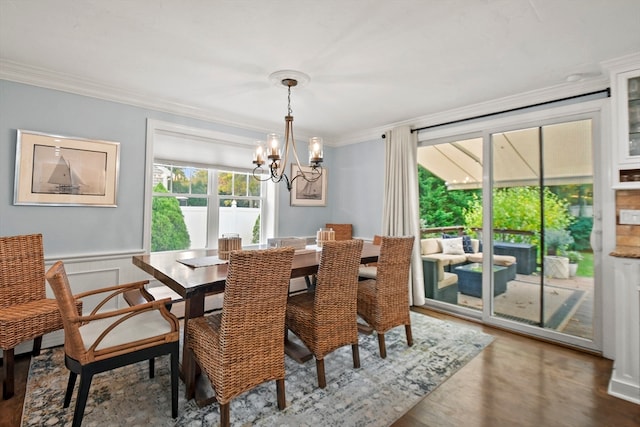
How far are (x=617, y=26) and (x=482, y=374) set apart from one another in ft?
8.18

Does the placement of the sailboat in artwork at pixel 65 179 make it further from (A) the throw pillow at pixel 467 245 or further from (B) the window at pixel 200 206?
(A) the throw pillow at pixel 467 245

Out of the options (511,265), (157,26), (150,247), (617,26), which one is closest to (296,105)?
(157,26)

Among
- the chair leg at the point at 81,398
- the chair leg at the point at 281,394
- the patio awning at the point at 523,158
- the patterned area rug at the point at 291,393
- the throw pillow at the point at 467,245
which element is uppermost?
the patio awning at the point at 523,158

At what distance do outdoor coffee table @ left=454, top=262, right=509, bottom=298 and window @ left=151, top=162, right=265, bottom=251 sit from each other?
2705mm

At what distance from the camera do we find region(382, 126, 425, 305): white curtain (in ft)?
12.5

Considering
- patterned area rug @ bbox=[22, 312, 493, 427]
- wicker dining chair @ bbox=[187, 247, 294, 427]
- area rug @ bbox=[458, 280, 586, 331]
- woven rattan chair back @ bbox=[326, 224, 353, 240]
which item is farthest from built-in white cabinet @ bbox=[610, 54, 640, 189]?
woven rattan chair back @ bbox=[326, 224, 353, 240]

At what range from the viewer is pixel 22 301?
2354 mm

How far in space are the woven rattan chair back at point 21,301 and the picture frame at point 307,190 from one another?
2.84 metres

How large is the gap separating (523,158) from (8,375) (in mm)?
4568

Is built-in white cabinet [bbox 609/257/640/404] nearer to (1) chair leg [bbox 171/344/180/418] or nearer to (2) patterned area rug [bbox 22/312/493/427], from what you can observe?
(2) patterned area rug [bbox 22/312/493/427]

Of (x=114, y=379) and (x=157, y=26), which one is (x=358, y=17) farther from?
(x=114, y=379)

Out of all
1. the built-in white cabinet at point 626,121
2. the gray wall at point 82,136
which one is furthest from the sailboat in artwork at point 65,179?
the built-in white cabinet at point 626,121

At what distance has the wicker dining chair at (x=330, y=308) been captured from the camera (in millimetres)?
2072

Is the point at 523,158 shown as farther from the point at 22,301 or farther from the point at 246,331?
A: the point at 22,301
